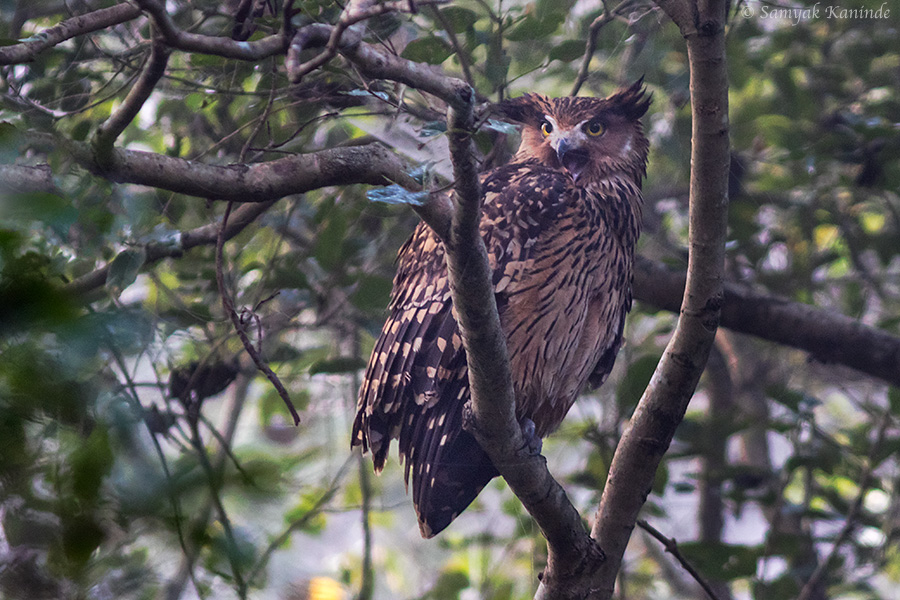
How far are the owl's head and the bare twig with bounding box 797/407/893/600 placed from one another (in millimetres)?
1197

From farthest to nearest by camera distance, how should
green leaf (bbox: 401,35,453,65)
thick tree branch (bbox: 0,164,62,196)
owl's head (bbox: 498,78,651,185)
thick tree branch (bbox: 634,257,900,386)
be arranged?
1. thick tree branch (bbox: 634,257,900,386)
2. owl's head (bbox: 498,78,651,185)
3. green leaf (bbox: 401,35,453,65)
4. thick tree branch (bbox: 0,164,62,196)

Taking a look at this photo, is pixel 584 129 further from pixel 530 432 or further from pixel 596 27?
pixel 530 432

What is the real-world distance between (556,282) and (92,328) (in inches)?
58.7

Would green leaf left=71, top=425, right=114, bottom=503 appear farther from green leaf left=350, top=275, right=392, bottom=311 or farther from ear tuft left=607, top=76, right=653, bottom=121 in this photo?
ear tuft left=607, top=76, right=653, bottom=121

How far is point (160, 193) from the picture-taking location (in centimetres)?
211

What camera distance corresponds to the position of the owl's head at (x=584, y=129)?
2309 mm

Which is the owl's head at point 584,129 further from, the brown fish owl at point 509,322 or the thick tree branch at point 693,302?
the thick tree branch at point 693,302

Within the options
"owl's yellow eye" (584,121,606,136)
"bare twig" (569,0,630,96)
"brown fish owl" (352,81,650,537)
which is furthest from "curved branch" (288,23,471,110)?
"owl's yellow eye" (584,121,606,136)

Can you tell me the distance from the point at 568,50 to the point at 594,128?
35 centimetres

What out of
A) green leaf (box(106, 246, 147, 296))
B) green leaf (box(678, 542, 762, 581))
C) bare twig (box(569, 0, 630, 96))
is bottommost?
green leaf (box(678, 542, 762, 581))

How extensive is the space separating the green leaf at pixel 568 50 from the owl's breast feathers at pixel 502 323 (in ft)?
1.04

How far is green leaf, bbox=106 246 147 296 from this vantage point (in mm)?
1631

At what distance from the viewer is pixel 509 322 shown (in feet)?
6.75

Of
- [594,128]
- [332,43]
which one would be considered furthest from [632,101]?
[332,43]
